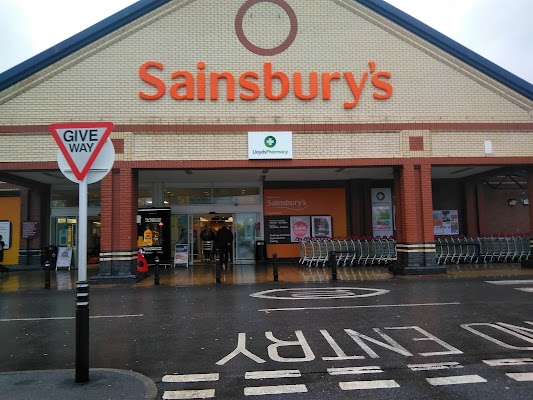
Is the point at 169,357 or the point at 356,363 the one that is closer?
the point at 356,363

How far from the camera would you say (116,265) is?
48.6ft

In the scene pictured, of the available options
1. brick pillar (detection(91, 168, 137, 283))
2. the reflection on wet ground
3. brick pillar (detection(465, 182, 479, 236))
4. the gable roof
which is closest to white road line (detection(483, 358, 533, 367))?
the reflection on wet ground

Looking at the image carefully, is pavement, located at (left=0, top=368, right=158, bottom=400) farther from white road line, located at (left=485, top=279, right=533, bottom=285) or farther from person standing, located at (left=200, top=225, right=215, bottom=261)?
person standing, located at (left=200, top=225, right=215, bottom=261)

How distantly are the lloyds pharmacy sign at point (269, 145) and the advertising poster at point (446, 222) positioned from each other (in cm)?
1095

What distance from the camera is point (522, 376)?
5.25 meters

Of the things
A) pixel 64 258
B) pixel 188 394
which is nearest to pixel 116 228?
pixel 64 258

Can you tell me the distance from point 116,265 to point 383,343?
10.4m

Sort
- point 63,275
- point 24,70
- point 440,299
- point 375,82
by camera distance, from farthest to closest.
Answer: point 63,275 → point 375,82 → point 24,70 → point 440,299

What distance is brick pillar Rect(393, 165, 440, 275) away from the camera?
15.6 meters

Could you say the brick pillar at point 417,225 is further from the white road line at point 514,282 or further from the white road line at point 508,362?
the white road line at point 508,362

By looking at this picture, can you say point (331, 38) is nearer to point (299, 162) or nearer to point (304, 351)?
point (299, 162)

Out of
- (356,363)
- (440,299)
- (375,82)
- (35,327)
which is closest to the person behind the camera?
(356,363)

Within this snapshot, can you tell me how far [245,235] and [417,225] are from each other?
28.9 ft

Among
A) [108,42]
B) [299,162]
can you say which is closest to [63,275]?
[108,42]
